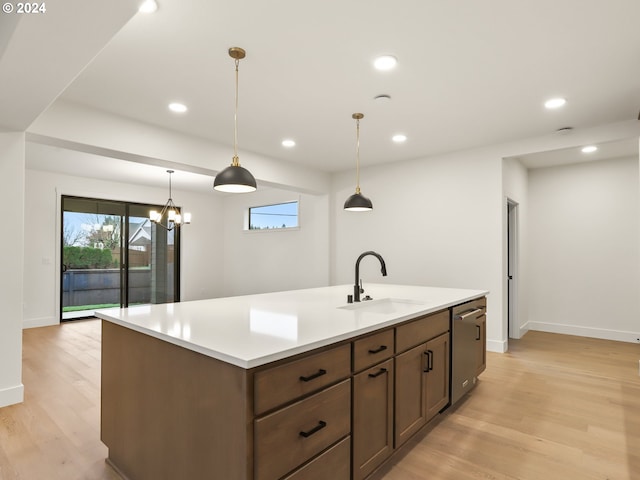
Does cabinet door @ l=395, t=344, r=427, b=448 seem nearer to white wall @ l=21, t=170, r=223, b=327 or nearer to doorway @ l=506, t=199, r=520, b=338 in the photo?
doorway @ l=506, t=199, r=520, b=338

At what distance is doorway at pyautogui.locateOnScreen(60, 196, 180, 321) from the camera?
6516 mm

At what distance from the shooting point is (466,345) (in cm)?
292

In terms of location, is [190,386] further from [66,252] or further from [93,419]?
[66,252]

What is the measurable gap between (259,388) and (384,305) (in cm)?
174

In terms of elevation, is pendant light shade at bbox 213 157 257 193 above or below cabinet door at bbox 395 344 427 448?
above

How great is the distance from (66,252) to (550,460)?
24.0 ft

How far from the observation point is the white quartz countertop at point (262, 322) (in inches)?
54.7

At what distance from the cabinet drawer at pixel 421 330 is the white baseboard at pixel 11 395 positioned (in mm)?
3138

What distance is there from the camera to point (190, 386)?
4.92 ft

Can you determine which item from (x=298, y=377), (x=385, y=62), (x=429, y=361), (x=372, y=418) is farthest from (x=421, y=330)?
(x=385, y=62)

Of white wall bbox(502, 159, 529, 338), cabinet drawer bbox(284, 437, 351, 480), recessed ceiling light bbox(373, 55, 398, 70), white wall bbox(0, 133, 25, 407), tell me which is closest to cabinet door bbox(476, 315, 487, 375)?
cabinet drawer bbox(284, 437, 351, 480)

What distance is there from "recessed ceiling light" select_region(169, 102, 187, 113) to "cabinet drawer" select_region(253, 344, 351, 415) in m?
2.82

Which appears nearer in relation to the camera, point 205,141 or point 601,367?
point 601,367

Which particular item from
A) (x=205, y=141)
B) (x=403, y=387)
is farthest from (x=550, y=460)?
(x=205, y=141)
